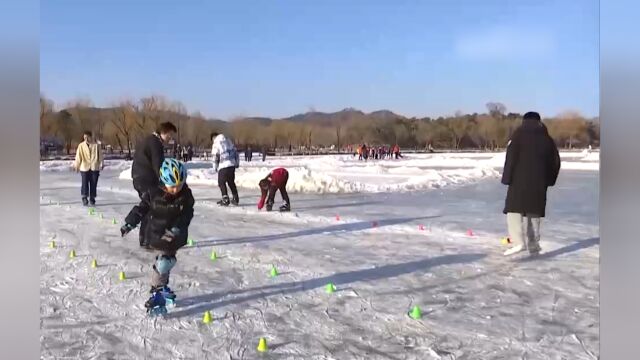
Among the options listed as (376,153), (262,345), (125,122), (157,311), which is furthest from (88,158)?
(376,153)

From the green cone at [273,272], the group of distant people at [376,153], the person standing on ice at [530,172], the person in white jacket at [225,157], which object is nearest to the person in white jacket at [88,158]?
the person in white jacket at [225,157]

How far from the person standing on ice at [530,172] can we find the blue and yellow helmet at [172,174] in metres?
3.65

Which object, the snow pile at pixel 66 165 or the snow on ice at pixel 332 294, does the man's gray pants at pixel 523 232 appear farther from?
the snow pile at pixel 66 165

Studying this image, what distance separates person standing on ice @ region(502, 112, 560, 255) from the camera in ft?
17.5

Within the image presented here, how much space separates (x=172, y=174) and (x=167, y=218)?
1.05 ft

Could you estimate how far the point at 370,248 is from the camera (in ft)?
19.2

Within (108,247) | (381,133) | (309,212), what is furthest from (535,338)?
(381,133)

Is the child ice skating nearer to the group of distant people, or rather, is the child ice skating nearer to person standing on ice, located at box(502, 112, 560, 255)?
person standing on ice, located at box(502, 112, 560, 255)

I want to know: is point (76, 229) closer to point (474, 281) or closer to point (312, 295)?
point (312, 295)

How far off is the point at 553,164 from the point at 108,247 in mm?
5151

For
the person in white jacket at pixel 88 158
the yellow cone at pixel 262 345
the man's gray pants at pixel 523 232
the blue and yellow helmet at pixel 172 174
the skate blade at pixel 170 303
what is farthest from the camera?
the person in white jacket at pixel 88 158

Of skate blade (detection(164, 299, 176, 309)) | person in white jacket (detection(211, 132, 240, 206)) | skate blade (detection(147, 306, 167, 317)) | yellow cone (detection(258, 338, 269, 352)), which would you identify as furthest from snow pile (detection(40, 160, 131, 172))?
yellow cone (detection(258, 338, 269, 352))

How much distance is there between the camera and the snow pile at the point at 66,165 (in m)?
23.9

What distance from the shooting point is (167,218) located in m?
3.51
